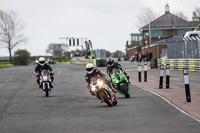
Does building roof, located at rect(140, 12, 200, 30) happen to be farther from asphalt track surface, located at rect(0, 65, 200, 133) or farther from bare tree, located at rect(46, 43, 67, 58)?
bare tree, located at rect(46, 43, 67, 58)

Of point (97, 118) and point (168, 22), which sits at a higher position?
point (168, 22)

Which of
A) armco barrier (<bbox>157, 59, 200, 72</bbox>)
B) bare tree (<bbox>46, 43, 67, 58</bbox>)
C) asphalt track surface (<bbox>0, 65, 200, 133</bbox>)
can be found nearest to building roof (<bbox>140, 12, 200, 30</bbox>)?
armco barrier (<bbox>157, 59, 200, 72</bbox>)

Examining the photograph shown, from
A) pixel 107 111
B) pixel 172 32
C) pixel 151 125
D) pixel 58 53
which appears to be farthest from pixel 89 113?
pixel 58 53

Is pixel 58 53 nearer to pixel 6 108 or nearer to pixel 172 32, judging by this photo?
pixel 172 32

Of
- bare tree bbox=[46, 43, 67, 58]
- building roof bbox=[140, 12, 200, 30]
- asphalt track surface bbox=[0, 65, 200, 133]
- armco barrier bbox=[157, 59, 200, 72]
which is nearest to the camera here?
asphalt track surface bbox=[0, 65, 200, 133]

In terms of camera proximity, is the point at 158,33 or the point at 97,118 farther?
the point at 158,33

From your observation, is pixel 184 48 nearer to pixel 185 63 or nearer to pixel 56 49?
pixel 185 63

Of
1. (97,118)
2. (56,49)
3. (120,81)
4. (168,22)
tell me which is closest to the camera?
(97,118)

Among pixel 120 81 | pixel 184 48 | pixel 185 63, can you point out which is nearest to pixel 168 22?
pixel 184 48

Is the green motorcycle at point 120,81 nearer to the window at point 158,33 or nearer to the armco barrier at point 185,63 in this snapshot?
the armco barrier at point 185,63

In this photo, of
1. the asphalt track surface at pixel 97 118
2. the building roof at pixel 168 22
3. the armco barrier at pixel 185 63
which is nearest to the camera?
the asphalt track surface at pixel 97 118

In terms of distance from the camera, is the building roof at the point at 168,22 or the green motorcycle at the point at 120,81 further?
the building roof at the point at 168,22

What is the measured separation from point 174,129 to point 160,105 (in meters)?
4.28

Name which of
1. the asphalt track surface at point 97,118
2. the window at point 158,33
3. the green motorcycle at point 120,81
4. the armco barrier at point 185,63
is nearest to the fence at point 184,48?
the armco barrier at point 185,63
